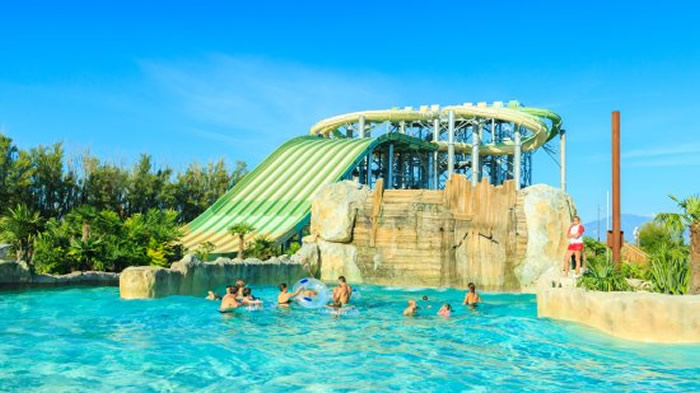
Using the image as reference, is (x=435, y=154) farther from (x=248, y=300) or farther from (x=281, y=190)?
(x=248, y=300)

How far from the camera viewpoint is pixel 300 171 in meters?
34.1

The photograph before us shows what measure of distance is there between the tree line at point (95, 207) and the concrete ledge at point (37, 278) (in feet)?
2.19

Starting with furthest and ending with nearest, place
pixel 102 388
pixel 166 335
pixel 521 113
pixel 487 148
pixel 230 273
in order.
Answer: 1. pixel 487 148
2. pixel 521 113
3. pixel 230 273
4. pixel 166 335
5. pixel 102 388

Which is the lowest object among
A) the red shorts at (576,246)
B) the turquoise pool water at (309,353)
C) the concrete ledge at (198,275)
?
the turquoise pool water at (309,353)

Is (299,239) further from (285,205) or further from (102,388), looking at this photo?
(102,388)

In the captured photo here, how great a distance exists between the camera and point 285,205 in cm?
3047

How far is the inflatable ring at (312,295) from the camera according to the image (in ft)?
48.2

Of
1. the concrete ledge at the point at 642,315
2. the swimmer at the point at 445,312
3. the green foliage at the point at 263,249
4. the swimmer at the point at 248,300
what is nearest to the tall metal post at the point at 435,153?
the green foliage at the point at 263,249

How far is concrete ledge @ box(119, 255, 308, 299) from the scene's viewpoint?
14.7 meters

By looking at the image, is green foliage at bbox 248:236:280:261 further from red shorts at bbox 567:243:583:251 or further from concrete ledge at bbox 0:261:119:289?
red shorts at bbox 567:243:583:251

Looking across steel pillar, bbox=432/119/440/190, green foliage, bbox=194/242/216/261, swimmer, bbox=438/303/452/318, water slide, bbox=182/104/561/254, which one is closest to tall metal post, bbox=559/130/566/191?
water slide, bbox=182/104/561/254

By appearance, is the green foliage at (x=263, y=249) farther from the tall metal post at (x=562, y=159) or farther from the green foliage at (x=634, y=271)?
the tall metal post at (x=562, y=159)

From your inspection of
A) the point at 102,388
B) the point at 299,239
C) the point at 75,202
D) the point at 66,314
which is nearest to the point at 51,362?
the point at 102,388

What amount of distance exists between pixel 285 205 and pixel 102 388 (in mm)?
22897
